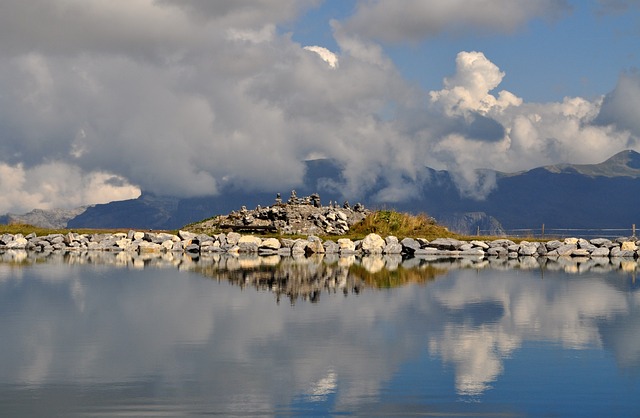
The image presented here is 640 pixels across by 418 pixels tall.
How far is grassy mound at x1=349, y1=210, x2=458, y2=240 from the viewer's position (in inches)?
2323

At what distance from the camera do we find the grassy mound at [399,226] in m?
59.0

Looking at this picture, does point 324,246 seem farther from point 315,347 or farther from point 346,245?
point 315,347

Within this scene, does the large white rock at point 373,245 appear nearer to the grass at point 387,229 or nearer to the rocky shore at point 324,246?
the rocky shore at point 324,246

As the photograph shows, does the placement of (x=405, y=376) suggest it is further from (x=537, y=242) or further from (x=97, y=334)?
(x=537, y=242)

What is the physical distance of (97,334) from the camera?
1794 centimetres

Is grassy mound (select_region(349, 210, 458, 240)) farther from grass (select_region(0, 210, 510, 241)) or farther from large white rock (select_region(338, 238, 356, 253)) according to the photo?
large white rock (select_region(338, 238, 356, 253))

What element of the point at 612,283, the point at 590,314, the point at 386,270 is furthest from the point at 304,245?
the point at 590,314

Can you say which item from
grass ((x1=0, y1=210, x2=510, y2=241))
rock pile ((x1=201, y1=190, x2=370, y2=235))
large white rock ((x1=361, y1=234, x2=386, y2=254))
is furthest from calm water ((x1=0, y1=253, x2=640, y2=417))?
rock pile ((x1=201, y1=190, x2=370, y2=235))

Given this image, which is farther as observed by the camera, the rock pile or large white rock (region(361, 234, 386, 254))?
the rock pile

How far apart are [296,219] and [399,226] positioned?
8236 mm

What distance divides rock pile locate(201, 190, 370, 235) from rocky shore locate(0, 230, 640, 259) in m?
4.27

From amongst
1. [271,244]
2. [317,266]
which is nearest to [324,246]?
[271,244]

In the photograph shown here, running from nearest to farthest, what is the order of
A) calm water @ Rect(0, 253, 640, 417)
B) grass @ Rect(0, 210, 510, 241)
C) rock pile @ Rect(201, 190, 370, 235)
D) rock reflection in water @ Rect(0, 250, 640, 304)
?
1. calm water @ Rect(0, 253, 640, 417)
2. rock reflection in water @ Rect(0, 250, 640, 304)
3. grass @ Rect(0, 210, 510, 241)
4. rock pile @ Rect(201, 190, 370, 235)

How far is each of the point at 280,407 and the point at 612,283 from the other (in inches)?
939
